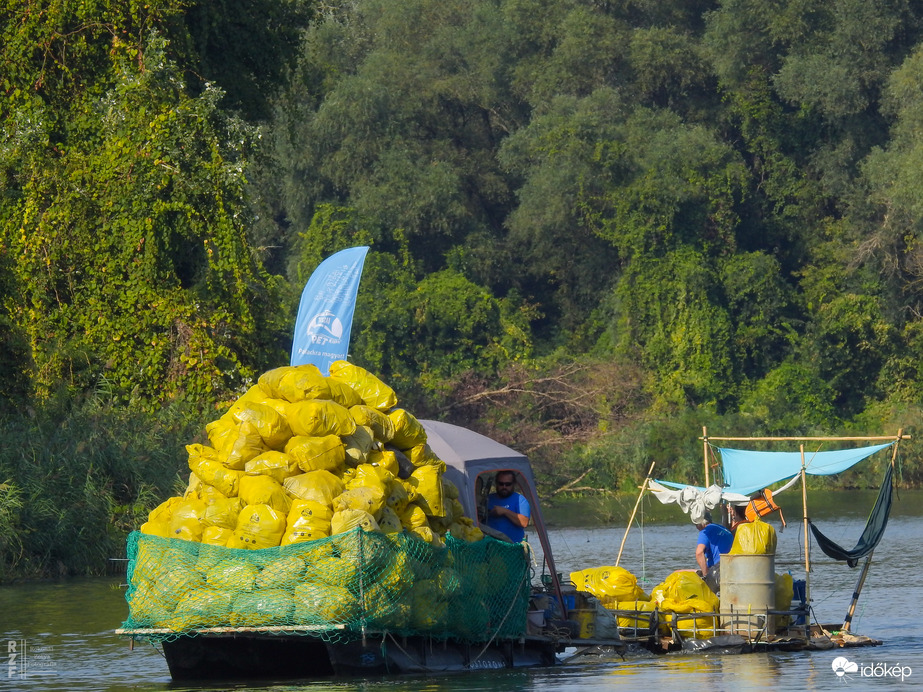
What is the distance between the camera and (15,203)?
91.8ft

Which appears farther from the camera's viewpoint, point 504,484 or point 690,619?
point 690,619

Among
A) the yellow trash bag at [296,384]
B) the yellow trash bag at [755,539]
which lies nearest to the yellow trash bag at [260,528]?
the yellow trash bag at [296,384]

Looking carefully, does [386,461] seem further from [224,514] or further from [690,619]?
[690,619]

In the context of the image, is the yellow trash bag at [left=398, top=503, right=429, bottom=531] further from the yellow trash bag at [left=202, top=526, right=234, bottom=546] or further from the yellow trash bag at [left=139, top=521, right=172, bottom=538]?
the yellow trash bag at [left=139, top=521, right=172, bottom=538]

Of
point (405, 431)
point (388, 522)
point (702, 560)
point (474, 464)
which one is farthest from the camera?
point (702, 560)

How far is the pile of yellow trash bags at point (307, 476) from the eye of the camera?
12.9 m

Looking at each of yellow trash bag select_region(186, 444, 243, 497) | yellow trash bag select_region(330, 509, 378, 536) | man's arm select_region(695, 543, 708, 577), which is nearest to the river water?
yellow trash bag select_region(330, 509, 378, 536)

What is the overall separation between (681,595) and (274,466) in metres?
4.27

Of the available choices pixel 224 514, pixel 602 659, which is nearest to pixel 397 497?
pixel 224 514

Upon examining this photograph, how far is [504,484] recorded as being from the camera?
15008mm

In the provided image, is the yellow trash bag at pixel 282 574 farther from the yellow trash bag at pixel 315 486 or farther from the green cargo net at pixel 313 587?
the yellow trash bag at pixel 315 486

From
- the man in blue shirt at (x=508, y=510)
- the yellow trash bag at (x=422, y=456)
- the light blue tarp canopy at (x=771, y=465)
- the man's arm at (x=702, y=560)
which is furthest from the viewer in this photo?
the light blue tarp canopy at (x=771, y=465)

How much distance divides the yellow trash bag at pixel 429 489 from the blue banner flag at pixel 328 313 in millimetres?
4996

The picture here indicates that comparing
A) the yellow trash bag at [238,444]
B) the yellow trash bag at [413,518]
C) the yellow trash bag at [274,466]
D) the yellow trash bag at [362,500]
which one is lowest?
the yellow trash bag at [413,518]
